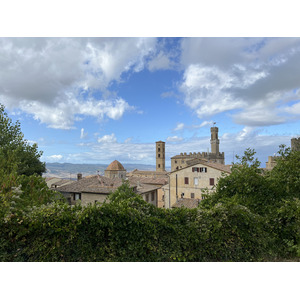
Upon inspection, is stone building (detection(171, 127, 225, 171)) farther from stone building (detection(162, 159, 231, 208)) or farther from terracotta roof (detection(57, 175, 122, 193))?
terracotta roof (detection(57, 175, 122, 193))

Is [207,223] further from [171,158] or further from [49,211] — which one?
[171,158]

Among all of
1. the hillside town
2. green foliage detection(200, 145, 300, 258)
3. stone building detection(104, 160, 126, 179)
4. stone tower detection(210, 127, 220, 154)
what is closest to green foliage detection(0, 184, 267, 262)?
green foliage detection(200, 145, 300, 258)

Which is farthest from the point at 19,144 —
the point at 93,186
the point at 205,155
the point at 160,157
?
the point at 160,157

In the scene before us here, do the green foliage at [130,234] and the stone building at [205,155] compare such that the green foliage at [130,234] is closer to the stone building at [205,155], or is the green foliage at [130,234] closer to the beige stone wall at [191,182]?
the beige stone wall at [191,182]

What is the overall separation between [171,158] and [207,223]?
66.2 metres

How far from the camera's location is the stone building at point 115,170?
47.6 meters

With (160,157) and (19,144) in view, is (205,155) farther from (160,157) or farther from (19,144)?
(19,144)

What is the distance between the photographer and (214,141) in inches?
2709

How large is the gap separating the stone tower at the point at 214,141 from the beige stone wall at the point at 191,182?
141ft

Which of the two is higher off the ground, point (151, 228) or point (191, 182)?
point (151, 228)

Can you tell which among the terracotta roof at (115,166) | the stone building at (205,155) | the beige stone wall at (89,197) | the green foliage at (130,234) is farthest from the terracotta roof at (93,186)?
the stone building at (205,155)

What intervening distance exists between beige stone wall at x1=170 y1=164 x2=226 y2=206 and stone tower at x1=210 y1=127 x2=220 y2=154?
141 feet

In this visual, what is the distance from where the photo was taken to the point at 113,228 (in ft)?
15.6

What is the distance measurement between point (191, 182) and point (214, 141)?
44671mm
